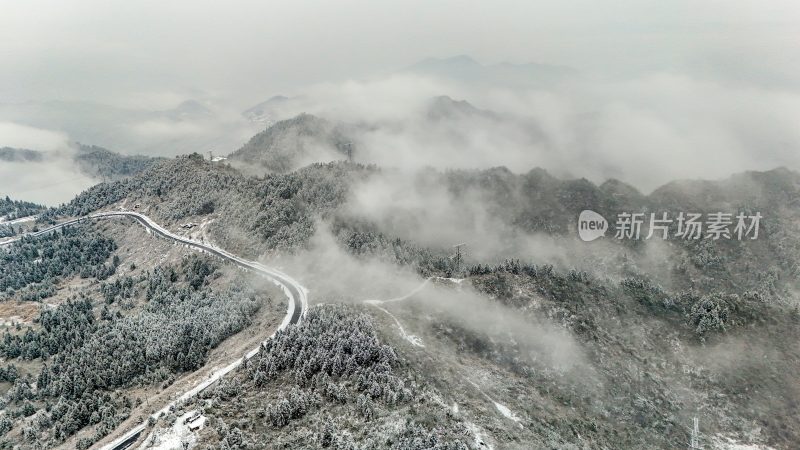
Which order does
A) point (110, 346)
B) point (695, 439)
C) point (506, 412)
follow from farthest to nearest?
point (110, 346) → point (695, 439) → point (506, 412)

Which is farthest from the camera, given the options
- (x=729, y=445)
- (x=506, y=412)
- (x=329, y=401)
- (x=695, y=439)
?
(x=729, y=445)

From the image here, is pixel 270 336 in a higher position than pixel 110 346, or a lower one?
higher

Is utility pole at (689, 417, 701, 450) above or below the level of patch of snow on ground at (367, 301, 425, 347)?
below

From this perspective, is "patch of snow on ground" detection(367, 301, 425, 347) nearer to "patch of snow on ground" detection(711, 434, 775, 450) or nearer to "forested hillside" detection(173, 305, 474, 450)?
"forested hillside" detection(173, 305, 474, 450)

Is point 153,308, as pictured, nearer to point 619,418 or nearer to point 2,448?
point 2,448

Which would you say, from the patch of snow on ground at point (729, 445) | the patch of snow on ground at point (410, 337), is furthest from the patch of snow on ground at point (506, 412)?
the patch of snow on ground at point (729, 445)

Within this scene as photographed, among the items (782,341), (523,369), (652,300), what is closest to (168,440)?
(523,369)

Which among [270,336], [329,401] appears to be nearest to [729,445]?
[329,401]

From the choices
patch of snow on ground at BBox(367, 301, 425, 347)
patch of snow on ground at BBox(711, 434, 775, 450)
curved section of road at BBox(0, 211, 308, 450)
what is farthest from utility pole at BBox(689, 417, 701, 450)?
curved section of road at BBox(0, 211, 308, 450)

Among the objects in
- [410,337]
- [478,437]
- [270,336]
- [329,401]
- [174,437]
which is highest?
[410,337]

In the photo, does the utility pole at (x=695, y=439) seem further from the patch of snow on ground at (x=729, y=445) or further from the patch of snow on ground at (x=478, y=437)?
the patch of snow on ground at (x=478, y=437)

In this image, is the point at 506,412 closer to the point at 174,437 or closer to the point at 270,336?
the point at 270,336
